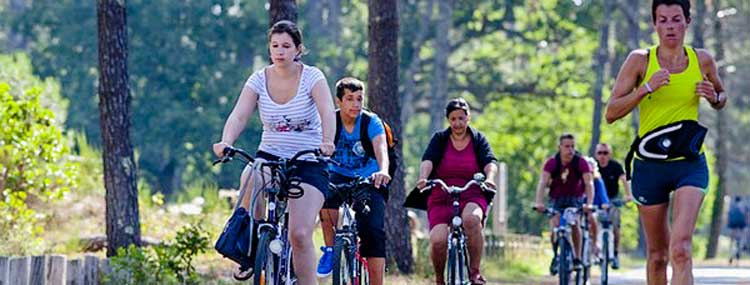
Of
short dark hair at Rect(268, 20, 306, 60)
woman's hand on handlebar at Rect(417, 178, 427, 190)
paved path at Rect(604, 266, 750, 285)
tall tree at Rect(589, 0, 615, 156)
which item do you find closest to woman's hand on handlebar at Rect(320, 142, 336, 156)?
short dark hair at Rect(268, 20, 306, 60)

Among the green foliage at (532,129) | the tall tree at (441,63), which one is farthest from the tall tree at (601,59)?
the green foliage at (532,129)

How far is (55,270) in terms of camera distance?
14242 millimetres

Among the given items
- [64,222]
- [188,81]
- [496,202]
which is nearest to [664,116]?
[64,222]

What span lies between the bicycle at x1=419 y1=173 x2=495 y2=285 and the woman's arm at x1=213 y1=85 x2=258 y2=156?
9.55 ft

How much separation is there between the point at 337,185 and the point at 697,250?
55125mm

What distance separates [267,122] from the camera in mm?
11469

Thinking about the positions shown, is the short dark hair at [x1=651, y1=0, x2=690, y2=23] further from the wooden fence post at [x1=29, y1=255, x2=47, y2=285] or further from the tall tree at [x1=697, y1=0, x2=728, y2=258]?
the tall tree at [x1=697, y1=0, x2=728, y2=258]

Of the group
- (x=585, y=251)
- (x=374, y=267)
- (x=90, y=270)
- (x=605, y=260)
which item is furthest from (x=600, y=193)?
(x=374, y=267)

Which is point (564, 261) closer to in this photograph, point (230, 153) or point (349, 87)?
point (349, 87)

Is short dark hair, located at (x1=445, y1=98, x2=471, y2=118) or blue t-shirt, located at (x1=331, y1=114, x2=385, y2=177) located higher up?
short dark hair, located at (x1=445, y1=98, x2=471, y2=118)

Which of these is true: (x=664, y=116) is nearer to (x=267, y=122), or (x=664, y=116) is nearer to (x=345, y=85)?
(x=267, y=122)

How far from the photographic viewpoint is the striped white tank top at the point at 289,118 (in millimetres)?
11445

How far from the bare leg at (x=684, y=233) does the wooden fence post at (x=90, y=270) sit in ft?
20.1

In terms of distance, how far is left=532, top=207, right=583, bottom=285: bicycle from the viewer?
60.4ft
